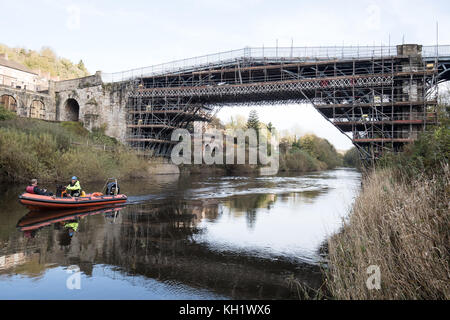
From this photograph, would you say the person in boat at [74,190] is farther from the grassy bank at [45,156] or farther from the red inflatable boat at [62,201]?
the grassy bank at [45,156]

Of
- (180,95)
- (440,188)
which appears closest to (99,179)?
(180,95)

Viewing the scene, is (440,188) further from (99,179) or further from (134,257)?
(99,179)

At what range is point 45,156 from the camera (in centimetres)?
2200

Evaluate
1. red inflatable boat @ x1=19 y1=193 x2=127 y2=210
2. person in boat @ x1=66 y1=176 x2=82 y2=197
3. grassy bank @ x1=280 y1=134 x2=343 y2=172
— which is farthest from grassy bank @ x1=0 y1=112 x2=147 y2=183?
grassy bank @ x1=280 y1=134 x2=343 y2=172

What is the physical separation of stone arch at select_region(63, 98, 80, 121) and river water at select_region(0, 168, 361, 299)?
1271 inches

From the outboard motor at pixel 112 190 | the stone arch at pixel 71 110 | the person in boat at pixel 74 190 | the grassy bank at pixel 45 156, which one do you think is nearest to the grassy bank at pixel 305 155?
the stone arch at pixel 71 110

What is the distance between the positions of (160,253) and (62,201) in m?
7.02

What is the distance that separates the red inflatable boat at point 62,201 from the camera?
12484 millimetres

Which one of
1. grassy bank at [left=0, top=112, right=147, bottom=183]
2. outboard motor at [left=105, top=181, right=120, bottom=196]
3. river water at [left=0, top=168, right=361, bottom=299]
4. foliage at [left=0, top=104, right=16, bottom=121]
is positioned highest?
foliage at [left=0, top=104, right=16, bottom=121]
